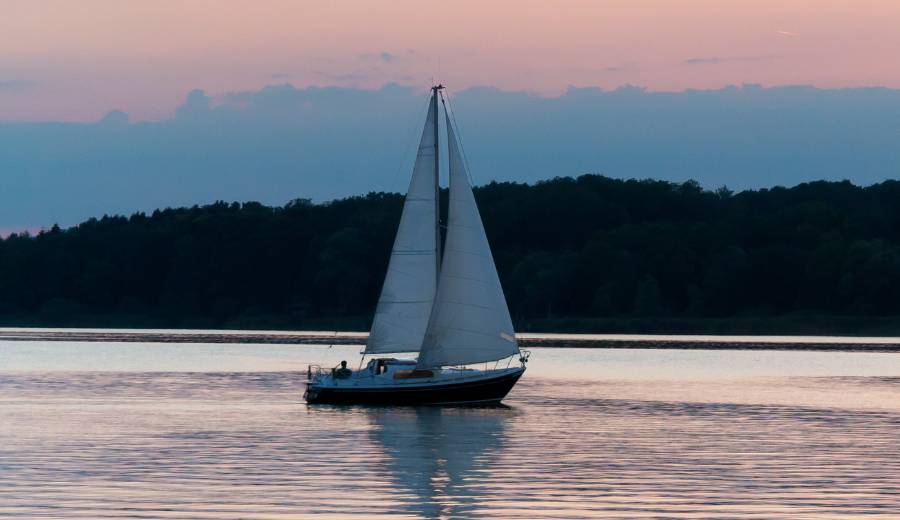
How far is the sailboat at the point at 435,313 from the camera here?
64938 millimetres

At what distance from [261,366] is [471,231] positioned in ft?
139

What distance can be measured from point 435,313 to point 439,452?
59.0 feet

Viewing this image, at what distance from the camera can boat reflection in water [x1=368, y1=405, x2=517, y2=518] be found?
35.8 m

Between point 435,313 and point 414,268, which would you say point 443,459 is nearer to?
point 435,313

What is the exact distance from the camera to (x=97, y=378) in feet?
287

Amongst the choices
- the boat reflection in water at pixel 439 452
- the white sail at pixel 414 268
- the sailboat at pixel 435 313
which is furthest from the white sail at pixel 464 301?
the boat reflection in water at pixel 439 452

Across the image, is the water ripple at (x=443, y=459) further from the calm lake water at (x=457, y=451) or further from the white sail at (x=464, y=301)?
the white sail at (x=464, y=301)

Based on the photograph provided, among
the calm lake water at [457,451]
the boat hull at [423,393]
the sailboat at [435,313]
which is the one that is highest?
the sailboat at [435,313]

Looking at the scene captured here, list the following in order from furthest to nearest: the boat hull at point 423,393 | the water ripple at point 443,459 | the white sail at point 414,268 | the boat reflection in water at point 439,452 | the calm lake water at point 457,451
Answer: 1. the white sail at point 414,268
2. the boat hull at point 423,393
3. the boat reflection in water at point 439,452
4. the calm lake water at point 457,451
5. the water ripple at point 443,459

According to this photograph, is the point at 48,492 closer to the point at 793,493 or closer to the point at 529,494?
the point at 529,494

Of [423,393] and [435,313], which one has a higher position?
[435,313]

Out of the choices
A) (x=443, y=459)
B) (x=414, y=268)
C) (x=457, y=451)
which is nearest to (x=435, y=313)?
(x=414, y=268)

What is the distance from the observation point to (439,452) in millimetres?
47188

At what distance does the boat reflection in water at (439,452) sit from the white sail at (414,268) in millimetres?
2999
